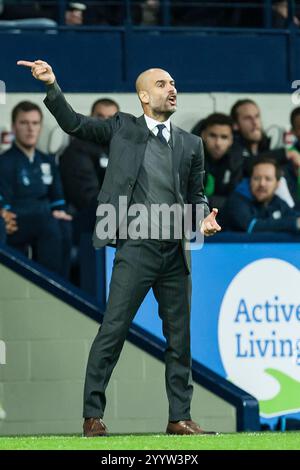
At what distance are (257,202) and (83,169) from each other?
4.88ft

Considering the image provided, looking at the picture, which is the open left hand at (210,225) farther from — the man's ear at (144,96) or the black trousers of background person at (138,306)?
the man's ear at (144,96)

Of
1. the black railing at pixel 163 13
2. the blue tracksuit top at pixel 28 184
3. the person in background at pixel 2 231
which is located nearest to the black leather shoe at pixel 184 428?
the person in background at pixel 2 231

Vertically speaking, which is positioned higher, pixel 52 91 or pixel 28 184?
pixel 52 91

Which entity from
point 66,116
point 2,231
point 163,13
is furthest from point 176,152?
point 163,13

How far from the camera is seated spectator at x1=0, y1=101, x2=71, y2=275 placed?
1174 centimetres

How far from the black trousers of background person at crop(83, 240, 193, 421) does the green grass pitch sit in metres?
0.25

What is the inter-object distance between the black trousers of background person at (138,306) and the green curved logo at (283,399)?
210 centimetres

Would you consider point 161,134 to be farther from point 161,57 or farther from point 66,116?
point 161,57

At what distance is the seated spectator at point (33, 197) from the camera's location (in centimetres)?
1174

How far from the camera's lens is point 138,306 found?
820cm

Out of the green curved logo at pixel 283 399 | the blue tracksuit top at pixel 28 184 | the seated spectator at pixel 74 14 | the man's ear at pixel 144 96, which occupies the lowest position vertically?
the green curved logo at pixel 283 399

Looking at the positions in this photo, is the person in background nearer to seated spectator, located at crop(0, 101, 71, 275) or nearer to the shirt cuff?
seated spectator, located at crop(0, 101, 71, 275)

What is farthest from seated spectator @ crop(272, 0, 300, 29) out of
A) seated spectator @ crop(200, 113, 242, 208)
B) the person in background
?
the person in background

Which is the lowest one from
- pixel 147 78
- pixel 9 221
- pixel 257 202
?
pixel 9 221
